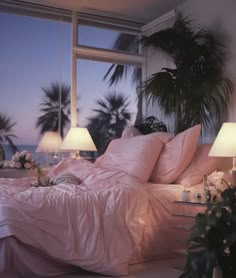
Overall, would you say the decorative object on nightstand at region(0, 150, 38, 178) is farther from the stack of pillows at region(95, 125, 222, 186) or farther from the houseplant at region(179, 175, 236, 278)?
the houseplant at region(179, 175, 236, 278)

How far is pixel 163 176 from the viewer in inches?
143

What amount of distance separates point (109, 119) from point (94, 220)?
2.81 m

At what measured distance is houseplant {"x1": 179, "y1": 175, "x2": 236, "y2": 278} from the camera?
179 centimetres

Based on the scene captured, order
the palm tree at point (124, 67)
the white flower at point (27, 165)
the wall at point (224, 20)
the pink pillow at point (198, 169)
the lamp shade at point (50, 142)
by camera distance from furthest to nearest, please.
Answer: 1. the palm tree at point (124, 67)
2. the lamp shade at point (50, 142)
3. the white flower at point (27, 165)
4. the wall at point (224, 20)
5. the pink pillow at point (198, 169)

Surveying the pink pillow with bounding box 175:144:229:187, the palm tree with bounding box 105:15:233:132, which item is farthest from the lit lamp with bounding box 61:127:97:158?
the pink pillow with bounding box 175:144:229:187

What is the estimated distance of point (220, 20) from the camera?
4316 millimetres

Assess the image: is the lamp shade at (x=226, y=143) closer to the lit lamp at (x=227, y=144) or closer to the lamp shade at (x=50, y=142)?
the lit lamp at (x=227, y=144)

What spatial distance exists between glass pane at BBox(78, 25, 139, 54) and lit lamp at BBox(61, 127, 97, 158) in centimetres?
133

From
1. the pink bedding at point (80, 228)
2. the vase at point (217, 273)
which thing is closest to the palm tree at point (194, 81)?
the pink bedding at point (80, 228)

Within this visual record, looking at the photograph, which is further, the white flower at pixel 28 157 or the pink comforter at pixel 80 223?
the white flower at pixel 28 157

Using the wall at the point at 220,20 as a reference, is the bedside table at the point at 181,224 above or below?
below

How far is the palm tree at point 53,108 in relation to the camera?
205 inches

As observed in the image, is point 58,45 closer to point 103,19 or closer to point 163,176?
point 103,19

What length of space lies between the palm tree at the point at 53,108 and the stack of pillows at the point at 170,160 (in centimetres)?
166
